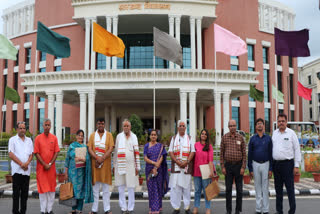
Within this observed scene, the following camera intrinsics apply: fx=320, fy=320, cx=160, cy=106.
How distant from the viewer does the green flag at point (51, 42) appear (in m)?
15.1

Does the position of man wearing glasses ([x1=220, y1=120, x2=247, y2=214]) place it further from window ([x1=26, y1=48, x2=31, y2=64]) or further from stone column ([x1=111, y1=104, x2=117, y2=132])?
window ([x1=26, y1=48, x2=31, y2=64])

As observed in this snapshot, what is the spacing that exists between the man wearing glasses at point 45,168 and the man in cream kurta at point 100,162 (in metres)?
0.87

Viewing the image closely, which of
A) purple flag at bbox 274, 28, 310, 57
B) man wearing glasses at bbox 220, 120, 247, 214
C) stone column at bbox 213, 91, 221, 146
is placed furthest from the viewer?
stone column at bbox 213, 91, 221, 146

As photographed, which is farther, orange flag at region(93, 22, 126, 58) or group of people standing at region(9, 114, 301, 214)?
orange flag at region(93, 22, 126, 58)

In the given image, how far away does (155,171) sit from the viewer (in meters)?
7.25

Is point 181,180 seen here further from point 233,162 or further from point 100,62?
point 100,62

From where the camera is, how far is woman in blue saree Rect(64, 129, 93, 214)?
710cm

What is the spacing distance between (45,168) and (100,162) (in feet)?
3.89

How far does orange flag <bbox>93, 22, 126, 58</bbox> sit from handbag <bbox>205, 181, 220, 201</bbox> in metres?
9.68

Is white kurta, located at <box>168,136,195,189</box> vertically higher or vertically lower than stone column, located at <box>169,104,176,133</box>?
lower

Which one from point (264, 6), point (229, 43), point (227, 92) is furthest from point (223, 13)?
point (229, 43)

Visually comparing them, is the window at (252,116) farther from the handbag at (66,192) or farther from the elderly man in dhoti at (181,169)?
the handbag at (66,192)

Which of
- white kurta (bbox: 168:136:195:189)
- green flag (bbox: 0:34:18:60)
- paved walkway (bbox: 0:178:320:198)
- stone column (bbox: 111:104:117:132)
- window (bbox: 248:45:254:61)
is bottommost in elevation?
paved walkway (bbox: 0:178:320:198)

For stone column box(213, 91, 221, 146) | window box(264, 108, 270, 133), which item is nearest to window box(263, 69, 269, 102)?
window box(264, 108, 270, 133)
